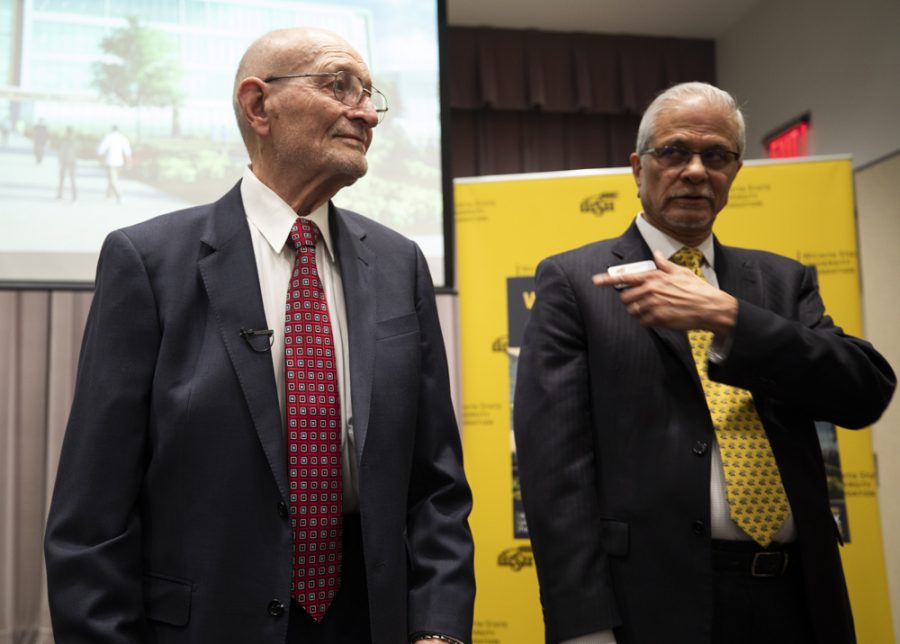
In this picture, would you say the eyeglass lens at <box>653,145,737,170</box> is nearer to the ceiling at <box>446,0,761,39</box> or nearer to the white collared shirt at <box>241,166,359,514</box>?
the white collared shirt at <box>241,166,359,514</box>

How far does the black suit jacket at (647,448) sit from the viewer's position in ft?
5.34

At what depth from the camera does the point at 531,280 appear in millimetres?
3498

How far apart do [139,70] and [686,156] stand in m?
2.37

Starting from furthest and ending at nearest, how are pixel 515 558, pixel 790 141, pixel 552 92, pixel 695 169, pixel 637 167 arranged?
pixel 552 92 < pixel 790 141 < pixel 515 558 < pixel 637 167 < pixel 695 169

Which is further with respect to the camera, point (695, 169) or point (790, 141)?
point (790, 141)

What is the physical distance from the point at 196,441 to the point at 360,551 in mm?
345

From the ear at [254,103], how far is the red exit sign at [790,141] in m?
4.82

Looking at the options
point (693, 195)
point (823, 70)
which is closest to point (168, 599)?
point (693, 195)

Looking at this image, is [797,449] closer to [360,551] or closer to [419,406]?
[419,406]

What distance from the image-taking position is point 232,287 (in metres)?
1.49

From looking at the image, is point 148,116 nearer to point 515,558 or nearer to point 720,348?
point 515,558

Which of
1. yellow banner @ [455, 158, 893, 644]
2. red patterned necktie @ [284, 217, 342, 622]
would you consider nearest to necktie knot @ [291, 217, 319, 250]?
red patterned necktie @ [284, 217, 342, 622]

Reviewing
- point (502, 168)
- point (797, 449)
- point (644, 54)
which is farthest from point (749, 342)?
point (644, 54)

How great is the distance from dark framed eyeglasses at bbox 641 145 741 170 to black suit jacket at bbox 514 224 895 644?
329mm
